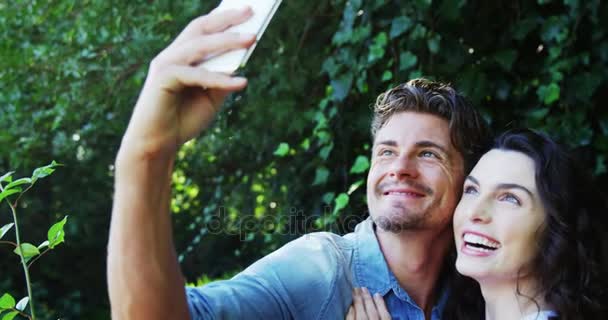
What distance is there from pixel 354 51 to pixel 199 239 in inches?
83.1

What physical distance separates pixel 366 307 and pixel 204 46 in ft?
4.11

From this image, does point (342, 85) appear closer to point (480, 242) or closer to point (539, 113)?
point (539, 113)

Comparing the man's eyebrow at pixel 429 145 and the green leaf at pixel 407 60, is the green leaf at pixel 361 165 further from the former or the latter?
the man's eyebrow at pixel 429 145

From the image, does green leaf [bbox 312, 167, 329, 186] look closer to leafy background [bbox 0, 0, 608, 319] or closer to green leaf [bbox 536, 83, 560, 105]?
leafy background [bbox 0, 0, 608, 319]

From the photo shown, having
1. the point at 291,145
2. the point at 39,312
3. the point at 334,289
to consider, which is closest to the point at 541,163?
the point at 334,289

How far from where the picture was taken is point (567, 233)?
2145 mm

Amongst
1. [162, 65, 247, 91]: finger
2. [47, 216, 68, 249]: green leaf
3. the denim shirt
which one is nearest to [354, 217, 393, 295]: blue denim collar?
the denim shirt

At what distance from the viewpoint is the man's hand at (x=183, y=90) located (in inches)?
44.1

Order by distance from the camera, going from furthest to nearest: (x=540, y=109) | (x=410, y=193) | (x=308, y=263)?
(x=540, y=109) → (x=410, y=193) → (x=308, y=263)

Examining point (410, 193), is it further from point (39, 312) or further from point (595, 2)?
point (39, 312)

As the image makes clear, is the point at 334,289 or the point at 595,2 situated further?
the point at 595,2

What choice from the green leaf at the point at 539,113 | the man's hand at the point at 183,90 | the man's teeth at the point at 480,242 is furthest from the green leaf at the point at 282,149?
the man's hand at the point at 183,90

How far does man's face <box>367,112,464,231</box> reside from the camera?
7.79ft

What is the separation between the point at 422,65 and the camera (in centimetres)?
330
